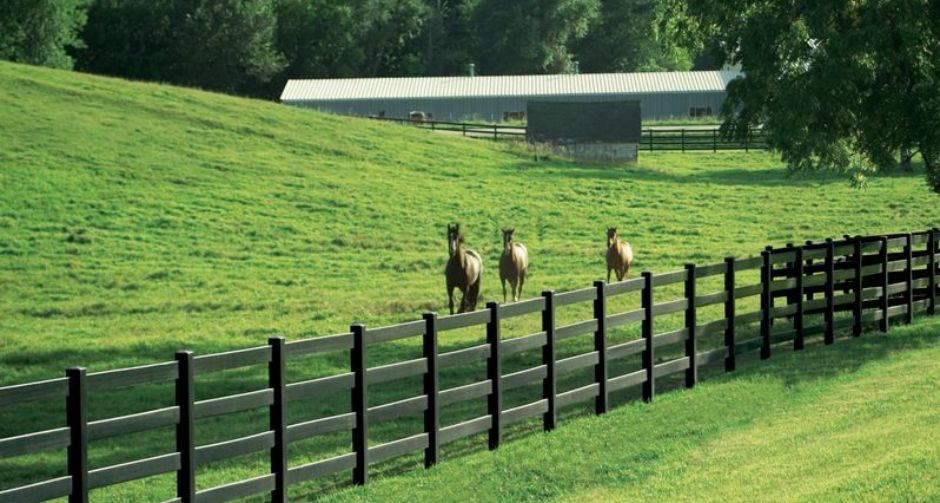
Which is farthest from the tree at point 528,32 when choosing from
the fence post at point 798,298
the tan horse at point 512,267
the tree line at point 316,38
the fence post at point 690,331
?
the fence post at point 690,331

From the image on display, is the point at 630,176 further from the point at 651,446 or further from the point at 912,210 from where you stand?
the point at 651,446

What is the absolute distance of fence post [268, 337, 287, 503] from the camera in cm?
1077

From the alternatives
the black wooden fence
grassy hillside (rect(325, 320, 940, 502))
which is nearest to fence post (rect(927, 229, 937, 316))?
the black wooden fence

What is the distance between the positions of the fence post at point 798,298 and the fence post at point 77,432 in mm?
12625

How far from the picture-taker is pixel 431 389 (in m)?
12.4

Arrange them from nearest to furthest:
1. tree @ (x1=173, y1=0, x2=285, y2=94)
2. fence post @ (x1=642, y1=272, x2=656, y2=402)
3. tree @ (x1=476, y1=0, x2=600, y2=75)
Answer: fence post @ (x1=642, y1=272, x2=656, y2=402)
tree @ (x1=173, y1=0, x2=285, y2=94)
tree @ (x1=476, y1=0, x2=600, y2=75)

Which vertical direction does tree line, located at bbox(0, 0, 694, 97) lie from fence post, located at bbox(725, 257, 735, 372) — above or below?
above

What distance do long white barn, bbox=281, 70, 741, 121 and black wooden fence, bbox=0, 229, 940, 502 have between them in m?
74.8

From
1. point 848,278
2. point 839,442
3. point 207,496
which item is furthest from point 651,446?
point 848,278

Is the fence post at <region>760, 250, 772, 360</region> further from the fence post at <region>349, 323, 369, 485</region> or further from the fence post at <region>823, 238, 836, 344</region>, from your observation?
the fence post at <region>349, 323, 369, 485</region>

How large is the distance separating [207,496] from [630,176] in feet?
157

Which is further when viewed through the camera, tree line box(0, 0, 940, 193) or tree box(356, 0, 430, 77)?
tree box(356, 0, 430, 77)

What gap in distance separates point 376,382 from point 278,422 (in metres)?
1.39

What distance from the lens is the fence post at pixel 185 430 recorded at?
997 cm
